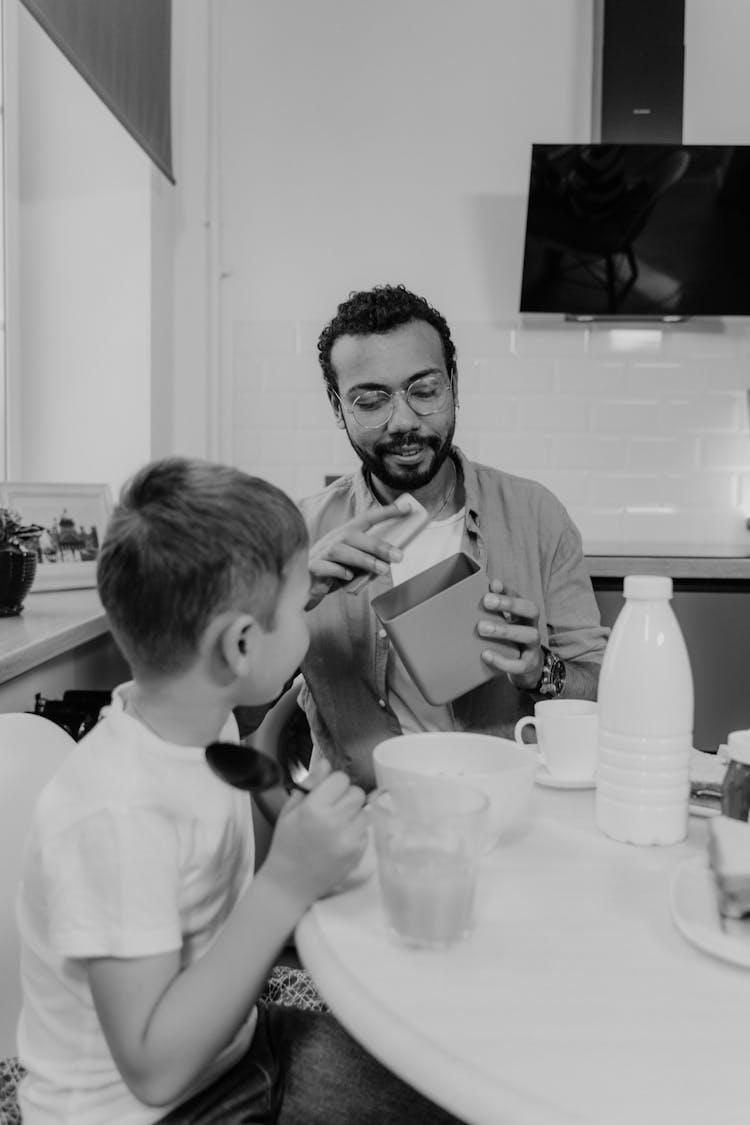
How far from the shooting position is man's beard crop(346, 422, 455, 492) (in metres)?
1.76

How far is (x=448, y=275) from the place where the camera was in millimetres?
3256

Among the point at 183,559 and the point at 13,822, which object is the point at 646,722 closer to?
the point at 183,559

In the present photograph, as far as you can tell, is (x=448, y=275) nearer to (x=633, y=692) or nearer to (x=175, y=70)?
(x=175, y=70)

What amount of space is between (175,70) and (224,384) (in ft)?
3.25

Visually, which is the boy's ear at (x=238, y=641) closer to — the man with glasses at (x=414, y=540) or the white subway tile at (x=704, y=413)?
the man with glasses at (x=414, y=540)

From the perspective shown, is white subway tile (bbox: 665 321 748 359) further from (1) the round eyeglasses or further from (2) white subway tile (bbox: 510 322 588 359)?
(1) the round eyeglasses

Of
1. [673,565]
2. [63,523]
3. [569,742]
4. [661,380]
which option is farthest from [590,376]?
[569,742]

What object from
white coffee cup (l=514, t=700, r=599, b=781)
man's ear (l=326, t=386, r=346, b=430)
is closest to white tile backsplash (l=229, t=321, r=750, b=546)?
man's ear (l=326, t=386, r=346, b=430)

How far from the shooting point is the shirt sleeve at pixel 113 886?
2.50 ft

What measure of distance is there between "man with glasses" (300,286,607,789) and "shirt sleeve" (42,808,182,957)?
0.92 metres

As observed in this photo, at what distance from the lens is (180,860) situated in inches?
32.9

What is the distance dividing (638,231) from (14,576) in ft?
6.76

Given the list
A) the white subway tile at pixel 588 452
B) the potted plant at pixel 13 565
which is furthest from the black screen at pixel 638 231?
the potted plant at pixel 13 565

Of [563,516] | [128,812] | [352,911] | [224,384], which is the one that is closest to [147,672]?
[128,812]
